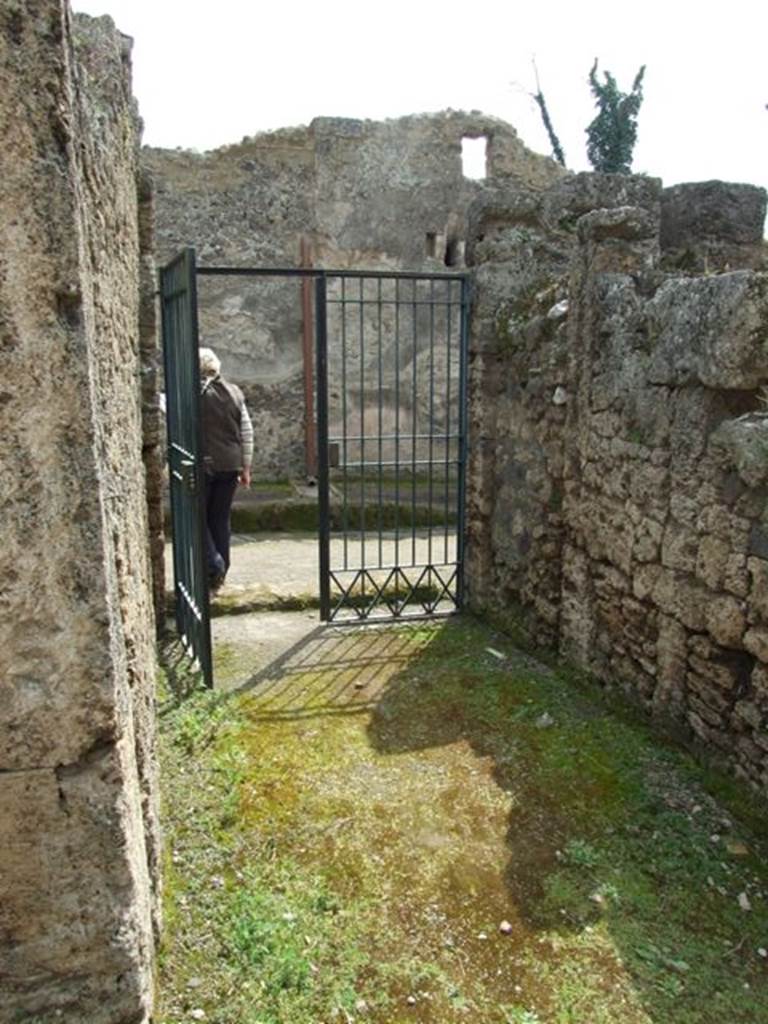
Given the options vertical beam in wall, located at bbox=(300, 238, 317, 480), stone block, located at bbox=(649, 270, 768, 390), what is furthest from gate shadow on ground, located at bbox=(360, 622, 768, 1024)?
vertical beam in wall, located at bbox=(300, 238, 317, 480)

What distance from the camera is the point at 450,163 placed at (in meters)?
10.1

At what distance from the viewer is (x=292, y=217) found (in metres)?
9.78

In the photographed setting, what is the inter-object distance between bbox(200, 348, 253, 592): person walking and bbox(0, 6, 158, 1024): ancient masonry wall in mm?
3477

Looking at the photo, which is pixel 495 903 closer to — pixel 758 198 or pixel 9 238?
pixel 9 238

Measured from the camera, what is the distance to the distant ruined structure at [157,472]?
1.53 m

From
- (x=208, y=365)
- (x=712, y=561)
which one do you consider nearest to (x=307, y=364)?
(x=208, y=365)

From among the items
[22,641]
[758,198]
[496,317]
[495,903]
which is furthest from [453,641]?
[22,641]

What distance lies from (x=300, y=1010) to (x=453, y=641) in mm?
3056

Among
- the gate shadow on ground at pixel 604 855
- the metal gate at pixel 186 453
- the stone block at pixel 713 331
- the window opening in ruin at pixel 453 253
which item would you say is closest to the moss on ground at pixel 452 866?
the gate shadow on ground at pixel 604 855

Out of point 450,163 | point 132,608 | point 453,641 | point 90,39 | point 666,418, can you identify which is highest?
point 450,163

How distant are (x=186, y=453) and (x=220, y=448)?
857mm

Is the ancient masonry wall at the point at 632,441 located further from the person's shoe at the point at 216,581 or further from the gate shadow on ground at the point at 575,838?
the person's shoe at the point at 216,581

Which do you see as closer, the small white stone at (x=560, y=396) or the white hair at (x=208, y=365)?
the small white stone at (x=560, y=396)

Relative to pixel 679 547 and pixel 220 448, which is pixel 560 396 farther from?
pixel 220 448
